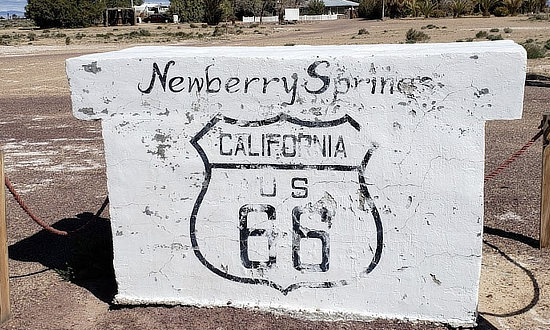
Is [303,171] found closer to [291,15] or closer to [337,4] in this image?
[291,15]

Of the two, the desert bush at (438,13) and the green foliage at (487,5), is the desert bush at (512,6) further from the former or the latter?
the desert bush at (438,13)

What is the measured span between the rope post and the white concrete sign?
152cm

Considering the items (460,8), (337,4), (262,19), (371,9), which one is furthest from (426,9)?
(337,4)

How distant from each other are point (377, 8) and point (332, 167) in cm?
9390

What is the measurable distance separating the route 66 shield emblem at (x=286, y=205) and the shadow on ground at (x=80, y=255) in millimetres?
1226

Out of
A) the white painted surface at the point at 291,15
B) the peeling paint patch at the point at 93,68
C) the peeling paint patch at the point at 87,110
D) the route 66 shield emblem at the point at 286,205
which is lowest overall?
the white painted surface at the point at 291,15

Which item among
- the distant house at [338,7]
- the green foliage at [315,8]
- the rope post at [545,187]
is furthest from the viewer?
the distant house at [338,7]

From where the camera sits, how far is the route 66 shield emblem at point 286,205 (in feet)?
16.9

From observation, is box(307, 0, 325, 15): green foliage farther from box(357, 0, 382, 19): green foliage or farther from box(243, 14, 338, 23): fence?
box(357, 0, 382, 19): green foliage

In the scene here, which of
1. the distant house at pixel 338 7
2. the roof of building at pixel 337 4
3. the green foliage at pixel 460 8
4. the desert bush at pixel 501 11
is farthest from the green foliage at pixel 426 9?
the roof of building at pixel 337 4

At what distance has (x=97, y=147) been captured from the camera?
42.0 ft

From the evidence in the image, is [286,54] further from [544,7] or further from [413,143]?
[544,7]

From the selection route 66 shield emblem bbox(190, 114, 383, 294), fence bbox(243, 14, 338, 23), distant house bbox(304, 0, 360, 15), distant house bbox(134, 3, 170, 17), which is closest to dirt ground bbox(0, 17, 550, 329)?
route 66 shield emblem bbox(190, 114, 383, 294)

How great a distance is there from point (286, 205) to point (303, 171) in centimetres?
28
